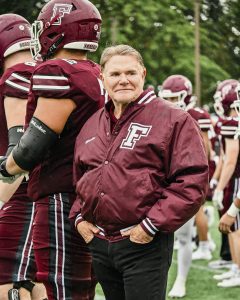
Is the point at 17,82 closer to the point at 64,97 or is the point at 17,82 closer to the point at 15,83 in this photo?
the point at 15,83

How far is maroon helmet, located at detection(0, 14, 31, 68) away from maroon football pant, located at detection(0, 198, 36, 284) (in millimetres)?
879

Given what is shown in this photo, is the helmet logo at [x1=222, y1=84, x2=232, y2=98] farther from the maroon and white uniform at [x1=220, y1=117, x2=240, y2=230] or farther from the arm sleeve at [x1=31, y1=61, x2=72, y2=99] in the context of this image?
the arm sleeve at [x1=31, y1=61, x2=72, y2=99]

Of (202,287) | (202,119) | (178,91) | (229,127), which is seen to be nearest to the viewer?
(229,127)

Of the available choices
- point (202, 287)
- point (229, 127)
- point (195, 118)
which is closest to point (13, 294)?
point (202, 287)

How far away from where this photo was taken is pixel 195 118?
7867 millimetres

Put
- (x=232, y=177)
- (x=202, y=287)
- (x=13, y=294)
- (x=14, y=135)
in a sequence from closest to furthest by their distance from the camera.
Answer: (x=14, y=135) → (x=13, y=294) → (x=202, y=287) → (x=232, y=177)

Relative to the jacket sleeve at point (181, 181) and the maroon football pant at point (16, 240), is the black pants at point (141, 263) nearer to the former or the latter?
the jacket sleeve at point (181, 181)

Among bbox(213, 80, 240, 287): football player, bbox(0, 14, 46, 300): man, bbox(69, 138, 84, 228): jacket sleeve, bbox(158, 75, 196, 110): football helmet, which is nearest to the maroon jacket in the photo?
bbox(69, 138, 84, 228): jacket sleeve


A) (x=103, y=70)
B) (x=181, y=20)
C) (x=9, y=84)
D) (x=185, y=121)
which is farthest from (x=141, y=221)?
(x=181, y=20)

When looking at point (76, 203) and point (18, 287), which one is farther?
point (18, 287)

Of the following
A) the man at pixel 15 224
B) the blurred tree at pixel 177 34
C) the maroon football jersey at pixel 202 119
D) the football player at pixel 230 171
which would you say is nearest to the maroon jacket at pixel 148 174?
the man at pixel 15 224

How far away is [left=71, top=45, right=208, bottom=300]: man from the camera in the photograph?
10.9ft

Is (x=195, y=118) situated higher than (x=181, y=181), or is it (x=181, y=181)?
(x=181, y=181)

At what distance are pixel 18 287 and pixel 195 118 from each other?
153 inches
